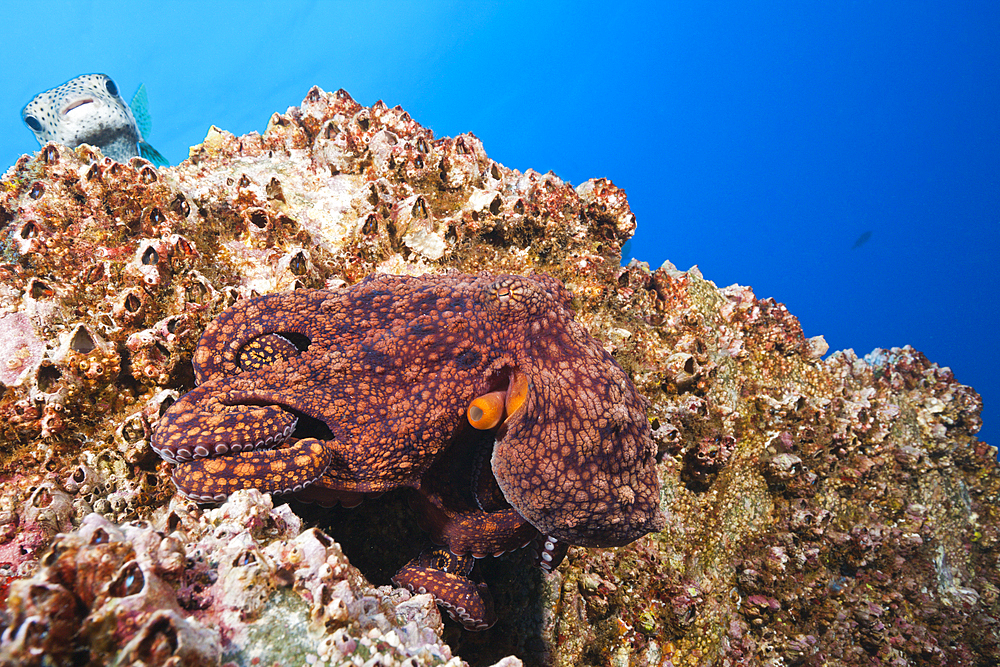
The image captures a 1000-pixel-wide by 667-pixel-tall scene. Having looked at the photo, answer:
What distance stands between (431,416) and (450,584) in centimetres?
109

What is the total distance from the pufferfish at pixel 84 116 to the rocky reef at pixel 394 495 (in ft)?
7.42

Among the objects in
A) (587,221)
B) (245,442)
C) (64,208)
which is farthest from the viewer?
(587,221)

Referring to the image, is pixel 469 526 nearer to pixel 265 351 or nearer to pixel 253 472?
pixel 253 472

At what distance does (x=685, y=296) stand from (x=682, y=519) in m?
2.28

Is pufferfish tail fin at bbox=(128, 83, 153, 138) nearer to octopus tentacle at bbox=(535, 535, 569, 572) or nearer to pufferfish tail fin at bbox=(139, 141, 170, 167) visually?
pufferfish tail fin at bbox=(139, 141, 170, 167)

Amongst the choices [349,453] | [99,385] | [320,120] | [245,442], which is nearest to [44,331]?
[99,385]

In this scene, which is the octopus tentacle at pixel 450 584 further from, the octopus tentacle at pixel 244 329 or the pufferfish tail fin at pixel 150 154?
the pufferfish tail fin at pixel 150 154

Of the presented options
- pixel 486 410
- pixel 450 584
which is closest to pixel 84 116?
pixel 486 410

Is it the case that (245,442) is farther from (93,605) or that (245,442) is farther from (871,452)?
(871,452)

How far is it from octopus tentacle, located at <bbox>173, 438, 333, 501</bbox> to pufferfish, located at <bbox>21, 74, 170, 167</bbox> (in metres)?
6.77

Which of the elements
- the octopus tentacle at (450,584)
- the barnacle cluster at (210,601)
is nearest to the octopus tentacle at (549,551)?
the octopus tentacle at (450,584)

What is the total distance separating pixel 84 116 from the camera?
619cm

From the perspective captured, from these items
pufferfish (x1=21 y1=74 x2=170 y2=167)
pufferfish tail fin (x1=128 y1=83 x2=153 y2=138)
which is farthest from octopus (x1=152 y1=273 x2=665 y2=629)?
pufferfish tail fin (x1=128 y1=83 x2=153 y2=138)

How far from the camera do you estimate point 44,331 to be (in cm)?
264
